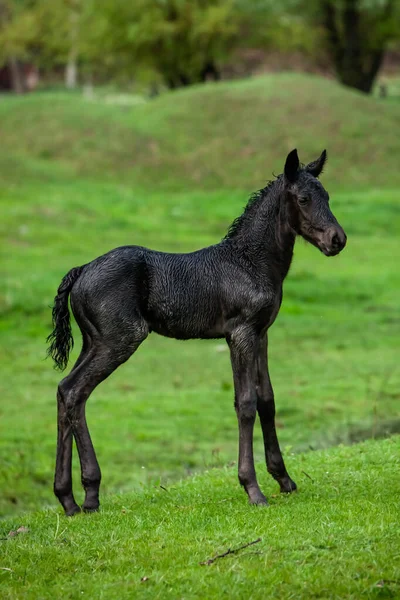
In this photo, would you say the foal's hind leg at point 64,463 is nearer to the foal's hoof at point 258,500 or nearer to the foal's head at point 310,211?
the foal's hoof at point 258,500

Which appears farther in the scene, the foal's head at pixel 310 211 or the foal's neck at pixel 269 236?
the foal's neck at pixel 269 236

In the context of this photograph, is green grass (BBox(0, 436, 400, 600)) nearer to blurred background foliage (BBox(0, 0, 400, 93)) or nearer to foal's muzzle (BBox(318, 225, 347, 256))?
foal's muzzle (BBox(318, 225, 347, 256))

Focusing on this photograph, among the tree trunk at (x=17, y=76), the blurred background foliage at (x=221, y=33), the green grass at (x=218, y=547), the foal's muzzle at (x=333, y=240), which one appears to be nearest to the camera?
the green grass at (x=218, y=547)

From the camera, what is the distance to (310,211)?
7609mm

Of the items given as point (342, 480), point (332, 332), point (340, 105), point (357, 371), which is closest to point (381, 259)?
point (332, 332)

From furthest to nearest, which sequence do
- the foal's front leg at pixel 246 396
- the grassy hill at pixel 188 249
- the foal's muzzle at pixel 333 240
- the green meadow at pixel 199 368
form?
the grassy hill at pixel 188 249 < the foal's front leg at pixel 246 396 < the foal's muzzle at pixel 333 240 < the green meadow at pixel 199 368

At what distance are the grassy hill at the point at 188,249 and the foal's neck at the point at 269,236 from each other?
2784 millimetres

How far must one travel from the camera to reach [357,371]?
16281mm

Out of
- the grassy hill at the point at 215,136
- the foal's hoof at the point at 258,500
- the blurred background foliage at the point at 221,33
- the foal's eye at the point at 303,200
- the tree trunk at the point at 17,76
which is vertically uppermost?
the foal's eye at the point at 303,200

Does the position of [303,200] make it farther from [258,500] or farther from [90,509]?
[90,509]

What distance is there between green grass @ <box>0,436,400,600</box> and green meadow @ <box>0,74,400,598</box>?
0.06 feet

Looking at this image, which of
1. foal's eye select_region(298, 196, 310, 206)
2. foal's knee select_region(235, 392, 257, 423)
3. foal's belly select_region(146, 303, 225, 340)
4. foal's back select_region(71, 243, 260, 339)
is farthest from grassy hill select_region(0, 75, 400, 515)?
foal's eye select_region(298, 196, 310, 206)

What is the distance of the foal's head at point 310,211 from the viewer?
750 cm

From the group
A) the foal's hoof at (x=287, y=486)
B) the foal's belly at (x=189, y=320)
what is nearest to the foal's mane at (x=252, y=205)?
the foal's belly at (x=189, y=320)
